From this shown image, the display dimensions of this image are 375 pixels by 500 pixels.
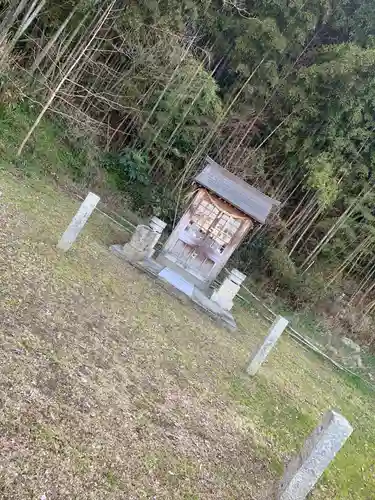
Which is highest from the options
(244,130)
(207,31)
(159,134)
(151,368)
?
(207,31)

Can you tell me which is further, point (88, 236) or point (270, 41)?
point (270, 41)

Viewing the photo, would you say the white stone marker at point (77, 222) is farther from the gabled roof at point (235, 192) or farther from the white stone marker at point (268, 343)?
the gabled roof at point (235, 192)

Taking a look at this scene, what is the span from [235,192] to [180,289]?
280 centimetres

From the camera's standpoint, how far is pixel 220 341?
7242 millimetres

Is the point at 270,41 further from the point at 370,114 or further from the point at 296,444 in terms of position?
the point at 296,444

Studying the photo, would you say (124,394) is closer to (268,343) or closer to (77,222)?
(268,343)

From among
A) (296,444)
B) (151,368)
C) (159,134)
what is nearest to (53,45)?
(159,134)

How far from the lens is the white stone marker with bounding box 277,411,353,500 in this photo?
146 inches

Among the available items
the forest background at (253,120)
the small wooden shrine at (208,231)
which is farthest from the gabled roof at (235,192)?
the forest background at (253,120)

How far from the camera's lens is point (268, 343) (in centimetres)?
618

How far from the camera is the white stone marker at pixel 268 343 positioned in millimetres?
6145

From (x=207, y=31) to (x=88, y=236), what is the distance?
29.4 feet

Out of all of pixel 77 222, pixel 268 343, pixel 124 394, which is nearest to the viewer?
pixel 124 394

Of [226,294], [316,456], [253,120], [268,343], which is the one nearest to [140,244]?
[226,294]
